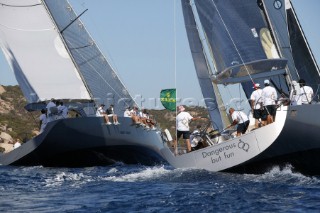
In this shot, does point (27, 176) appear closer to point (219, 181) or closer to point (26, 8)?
point (219, 181)

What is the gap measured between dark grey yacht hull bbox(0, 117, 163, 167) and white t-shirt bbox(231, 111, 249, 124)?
6.75 m

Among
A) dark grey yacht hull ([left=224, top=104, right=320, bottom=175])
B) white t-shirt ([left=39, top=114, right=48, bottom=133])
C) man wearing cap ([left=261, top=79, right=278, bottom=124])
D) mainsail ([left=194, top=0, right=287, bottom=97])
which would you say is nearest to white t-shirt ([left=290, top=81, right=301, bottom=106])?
man wearing cap ([left=261, top=79, right=278, bottom=124])

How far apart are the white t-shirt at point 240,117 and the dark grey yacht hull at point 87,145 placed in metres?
6.75

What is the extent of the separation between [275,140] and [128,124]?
11088mm

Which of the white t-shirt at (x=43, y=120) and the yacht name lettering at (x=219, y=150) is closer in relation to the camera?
the yacht name lettering at (x=219, y=150)

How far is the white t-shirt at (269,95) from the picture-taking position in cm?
1739

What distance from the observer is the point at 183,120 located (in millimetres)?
19188

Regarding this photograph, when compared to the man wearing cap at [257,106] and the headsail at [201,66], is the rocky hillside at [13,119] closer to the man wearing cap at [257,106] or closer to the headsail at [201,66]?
the headsail at [201,66]

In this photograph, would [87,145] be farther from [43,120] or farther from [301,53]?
[301,53]

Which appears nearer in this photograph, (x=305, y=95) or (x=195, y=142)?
(x=305, y=95)

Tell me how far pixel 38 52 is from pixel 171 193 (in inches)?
620

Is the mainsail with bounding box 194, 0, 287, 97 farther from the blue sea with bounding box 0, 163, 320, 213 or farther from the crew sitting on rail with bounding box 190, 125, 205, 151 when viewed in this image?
the blue sea with bounding box 0, 163, 320, 213

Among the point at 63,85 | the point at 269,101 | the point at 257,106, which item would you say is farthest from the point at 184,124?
the point at 63,85

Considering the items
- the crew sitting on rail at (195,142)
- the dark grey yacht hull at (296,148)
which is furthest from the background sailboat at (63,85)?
the dark grey yacht hull at (296,148)
